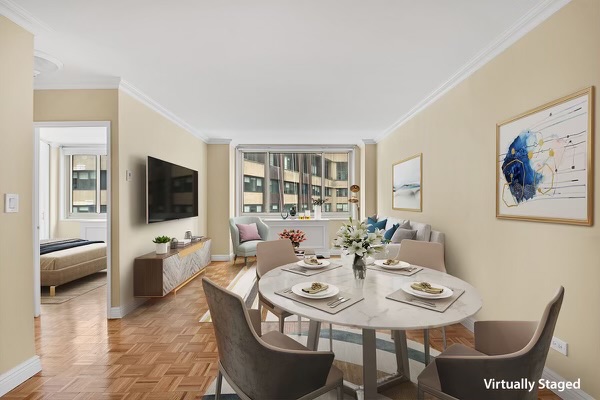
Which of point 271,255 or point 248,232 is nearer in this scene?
point 271,255

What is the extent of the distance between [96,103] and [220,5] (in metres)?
2.10

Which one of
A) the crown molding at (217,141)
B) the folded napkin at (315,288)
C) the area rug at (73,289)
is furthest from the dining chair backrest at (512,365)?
the crown molding at (217,141)

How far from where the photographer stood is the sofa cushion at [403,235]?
3756 millimetres

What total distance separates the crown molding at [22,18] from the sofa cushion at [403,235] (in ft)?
13.0

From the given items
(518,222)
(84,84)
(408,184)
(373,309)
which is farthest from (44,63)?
(408,184)

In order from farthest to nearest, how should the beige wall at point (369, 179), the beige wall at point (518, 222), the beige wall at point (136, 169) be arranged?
the beige wall at point (369, 179) < the beige wall at point (136, 169) < the beige wall at point (518, 222)

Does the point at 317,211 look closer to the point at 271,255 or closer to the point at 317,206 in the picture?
the point at 317,206

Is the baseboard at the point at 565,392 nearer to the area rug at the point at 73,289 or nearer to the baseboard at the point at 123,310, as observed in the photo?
the baseboard at the point at 123,310

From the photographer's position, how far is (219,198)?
6391 mm

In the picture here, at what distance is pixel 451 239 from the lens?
330 cm

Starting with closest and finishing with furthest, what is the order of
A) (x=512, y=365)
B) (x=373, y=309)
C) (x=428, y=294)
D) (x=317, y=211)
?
(x=512, y=365) < (x=373, y=309) < (x=428, y=294) < (x=317, y=211)

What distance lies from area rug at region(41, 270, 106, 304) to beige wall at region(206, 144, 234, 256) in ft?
6.84

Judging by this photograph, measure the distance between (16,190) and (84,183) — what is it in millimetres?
5431

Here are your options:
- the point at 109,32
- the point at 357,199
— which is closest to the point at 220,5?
the point at 109,32
